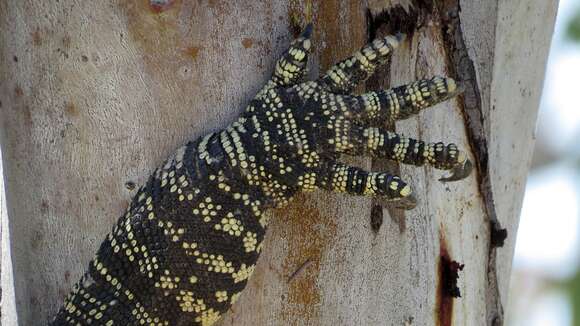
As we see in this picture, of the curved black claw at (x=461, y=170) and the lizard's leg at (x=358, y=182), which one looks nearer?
the lizard's leg at (x=358, y=182)

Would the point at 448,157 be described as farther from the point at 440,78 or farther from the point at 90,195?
the point at 90,195

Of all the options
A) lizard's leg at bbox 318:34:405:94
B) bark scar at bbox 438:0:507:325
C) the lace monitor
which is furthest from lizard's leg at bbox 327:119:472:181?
bark scar at bbox 438:0:507:325

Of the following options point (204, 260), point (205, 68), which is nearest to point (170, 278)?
point (204, 260)

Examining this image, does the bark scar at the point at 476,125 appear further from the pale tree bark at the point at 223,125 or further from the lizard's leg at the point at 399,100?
the lizard's leg at the point at 399,100

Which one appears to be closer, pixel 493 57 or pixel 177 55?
pixel 177 55

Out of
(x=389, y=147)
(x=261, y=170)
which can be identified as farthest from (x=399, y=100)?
(x=261, y=170)

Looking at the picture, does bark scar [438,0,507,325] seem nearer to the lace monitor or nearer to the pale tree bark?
the pale tree bark

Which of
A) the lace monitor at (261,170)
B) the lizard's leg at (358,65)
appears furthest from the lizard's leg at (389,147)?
the lizard's leg at (358,65)
